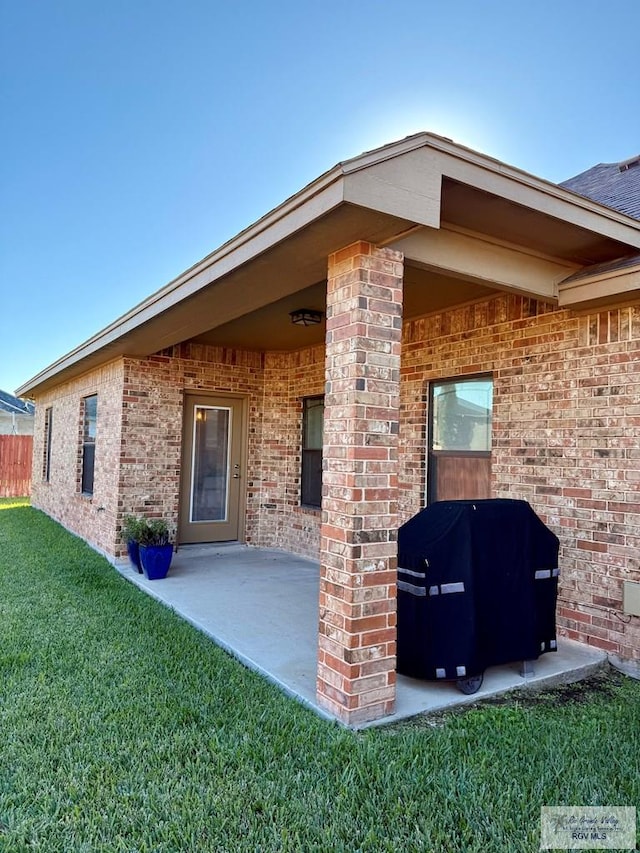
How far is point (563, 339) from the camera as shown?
13.7 ft

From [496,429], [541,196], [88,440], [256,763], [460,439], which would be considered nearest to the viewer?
[256,763]

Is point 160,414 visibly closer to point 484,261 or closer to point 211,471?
point 211,471

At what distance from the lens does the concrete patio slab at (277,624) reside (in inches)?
128

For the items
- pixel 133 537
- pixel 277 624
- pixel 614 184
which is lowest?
pixel 277 624

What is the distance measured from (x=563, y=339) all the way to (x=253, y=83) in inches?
327

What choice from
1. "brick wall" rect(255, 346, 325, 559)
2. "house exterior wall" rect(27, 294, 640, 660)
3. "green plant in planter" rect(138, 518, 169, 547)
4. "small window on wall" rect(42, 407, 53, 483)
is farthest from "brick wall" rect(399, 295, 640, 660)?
"small window on wall" rect(42, 407, 53, 483)

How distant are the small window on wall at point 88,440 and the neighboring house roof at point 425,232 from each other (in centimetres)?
447

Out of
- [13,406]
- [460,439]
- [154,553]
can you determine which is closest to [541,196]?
[460,439]

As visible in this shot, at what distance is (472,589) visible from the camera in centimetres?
321

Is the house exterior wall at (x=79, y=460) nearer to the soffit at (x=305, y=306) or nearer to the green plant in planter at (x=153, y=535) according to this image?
the green plant in planter at (x=153, y=535)

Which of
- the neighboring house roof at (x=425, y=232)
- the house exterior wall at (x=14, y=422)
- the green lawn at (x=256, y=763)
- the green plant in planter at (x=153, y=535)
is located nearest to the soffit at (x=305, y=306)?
the neighboring house roof at (x=425, y=232)

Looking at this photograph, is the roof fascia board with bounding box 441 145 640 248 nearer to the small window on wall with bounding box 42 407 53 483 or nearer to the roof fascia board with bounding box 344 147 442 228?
the roof fascia board with bounding box 344 147 442 228

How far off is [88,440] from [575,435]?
7338 mm

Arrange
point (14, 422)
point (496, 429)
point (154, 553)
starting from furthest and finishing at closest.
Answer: point (14, 422) < point (154, 553) < point (496, 429)
